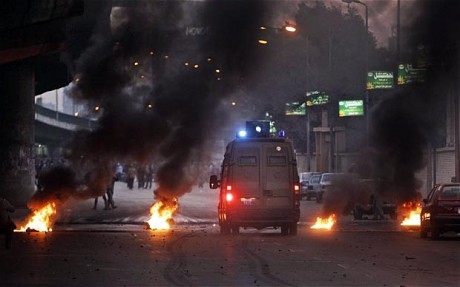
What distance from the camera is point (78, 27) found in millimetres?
42438

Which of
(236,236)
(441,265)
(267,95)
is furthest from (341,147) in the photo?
(441,265)

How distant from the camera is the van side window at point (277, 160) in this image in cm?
2703

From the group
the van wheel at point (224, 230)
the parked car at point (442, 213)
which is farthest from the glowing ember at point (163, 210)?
the parked car at point (442, 213)

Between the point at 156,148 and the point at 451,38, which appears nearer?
the point at 451,38

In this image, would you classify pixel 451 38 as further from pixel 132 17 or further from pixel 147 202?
pixel 147 202

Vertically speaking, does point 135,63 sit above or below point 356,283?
above

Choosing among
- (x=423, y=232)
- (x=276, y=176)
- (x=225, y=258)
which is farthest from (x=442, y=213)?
(x=225, y=258)

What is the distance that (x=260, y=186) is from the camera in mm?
26812

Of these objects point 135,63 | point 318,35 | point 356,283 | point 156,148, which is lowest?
point 356,283

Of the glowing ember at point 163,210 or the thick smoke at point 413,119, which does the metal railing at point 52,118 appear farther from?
the glowing ember at point 163,210

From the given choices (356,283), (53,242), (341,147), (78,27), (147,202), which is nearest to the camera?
(356,283)

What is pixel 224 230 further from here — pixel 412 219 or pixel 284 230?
pixel 412 219

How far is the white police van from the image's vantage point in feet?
87.1

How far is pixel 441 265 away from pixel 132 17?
21169 mm
